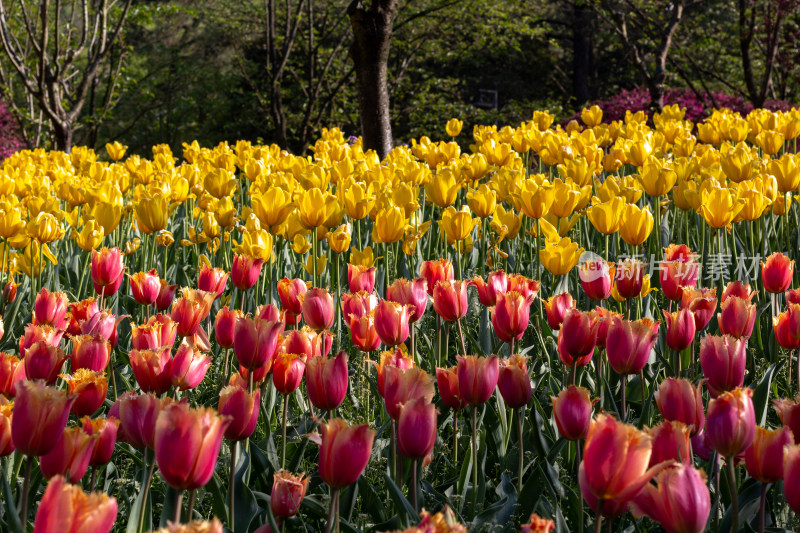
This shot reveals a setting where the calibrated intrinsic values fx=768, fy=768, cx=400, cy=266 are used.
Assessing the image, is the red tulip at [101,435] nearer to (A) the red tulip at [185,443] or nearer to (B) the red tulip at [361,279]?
(A) the red tulip at [185,443]

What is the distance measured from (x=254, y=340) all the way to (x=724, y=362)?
0.81 metres

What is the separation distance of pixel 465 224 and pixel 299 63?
559 inches

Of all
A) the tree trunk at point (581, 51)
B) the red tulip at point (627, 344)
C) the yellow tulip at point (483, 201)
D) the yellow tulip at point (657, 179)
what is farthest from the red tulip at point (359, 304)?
the tree trunk at point (581, 51)

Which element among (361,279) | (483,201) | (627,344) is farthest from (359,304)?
(483,201)

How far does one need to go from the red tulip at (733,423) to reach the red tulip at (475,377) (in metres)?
0.38

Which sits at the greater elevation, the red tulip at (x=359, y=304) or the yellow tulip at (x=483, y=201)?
the yellow tulip at (x=483, y=201)

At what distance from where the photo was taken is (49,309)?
5.90 feet

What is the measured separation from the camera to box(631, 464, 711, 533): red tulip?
874mm

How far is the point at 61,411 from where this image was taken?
1.00 meters

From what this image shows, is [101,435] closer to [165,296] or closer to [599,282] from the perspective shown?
[165,296]

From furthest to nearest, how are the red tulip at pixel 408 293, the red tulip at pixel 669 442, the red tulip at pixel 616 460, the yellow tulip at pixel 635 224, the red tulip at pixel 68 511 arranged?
the yellow tulip at pixel 635 224 < the red tulip at pixel 408 293 < the red tulip at pixel 669 442 < the red tulip at pixel 616 460 < the red tulip at pixel 68 511

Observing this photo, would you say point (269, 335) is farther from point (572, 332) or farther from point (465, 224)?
point (465, 224)

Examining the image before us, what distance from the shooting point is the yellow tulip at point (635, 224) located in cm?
238

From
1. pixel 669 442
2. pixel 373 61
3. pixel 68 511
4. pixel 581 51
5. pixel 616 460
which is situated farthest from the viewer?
pixel 581 51
